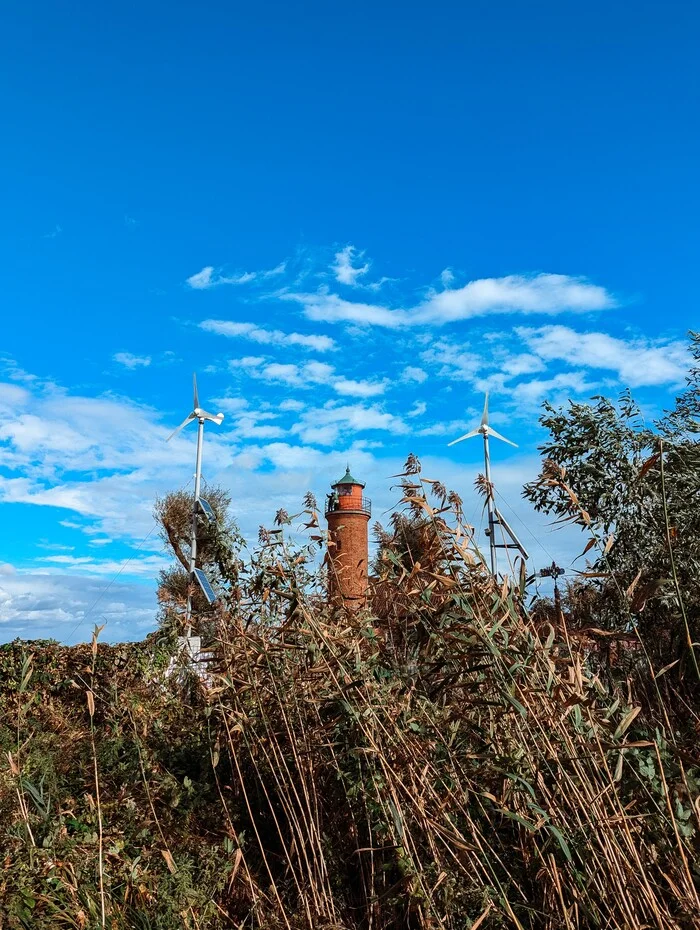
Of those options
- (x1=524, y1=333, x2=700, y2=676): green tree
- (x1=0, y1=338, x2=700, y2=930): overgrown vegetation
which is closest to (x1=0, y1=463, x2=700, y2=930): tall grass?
(x1=0, y1=338, x2=700, y2=930): overgrown vegetation

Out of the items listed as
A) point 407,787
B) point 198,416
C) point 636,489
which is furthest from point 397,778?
point 198,416

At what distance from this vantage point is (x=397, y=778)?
13.0 ft

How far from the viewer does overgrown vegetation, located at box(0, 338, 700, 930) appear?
3.62m

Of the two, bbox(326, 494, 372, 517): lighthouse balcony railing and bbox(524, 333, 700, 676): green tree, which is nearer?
bbox(524, 333, 700, 676): green tree

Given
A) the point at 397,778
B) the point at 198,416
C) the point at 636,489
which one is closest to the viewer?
the point at 397,778

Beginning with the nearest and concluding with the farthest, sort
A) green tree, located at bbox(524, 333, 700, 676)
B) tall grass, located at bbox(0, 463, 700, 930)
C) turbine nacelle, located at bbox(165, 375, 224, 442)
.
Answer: tall grass, located at bbox(0, 463, 700, 930) → green tree, located at bbox(524, 333, 700, 676) → turbine nacelle, located at bbox(165, 375, 224, 442)

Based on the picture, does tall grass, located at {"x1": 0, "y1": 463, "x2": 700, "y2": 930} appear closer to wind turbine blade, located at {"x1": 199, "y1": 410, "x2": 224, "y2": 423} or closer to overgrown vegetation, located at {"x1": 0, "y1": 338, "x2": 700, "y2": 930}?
overgrown vegetation, located at {"x1": 0, "y1": 338, "x2": 700, "y2": 930}

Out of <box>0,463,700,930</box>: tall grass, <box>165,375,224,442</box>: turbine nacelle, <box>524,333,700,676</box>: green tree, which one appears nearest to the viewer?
<box>0,463,700,930</box>: tall grass

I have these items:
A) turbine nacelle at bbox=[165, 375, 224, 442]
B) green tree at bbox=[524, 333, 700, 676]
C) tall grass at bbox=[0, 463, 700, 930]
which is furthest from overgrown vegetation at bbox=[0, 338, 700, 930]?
turbine nacelle at bbox=[165, 375, 224, 442]

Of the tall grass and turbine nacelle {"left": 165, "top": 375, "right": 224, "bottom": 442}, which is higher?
turbine nacelle {"left": 165, "top": 375, "right": 224, "bottom": 442}

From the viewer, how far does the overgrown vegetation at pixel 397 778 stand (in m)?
3.62

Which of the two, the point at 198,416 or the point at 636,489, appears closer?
the point at 636,489

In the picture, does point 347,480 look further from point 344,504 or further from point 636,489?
point 636,489

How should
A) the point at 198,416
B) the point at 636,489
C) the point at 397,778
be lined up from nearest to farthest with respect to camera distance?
the point at 397,778 < the point at 636,489 < the point at 198,416
